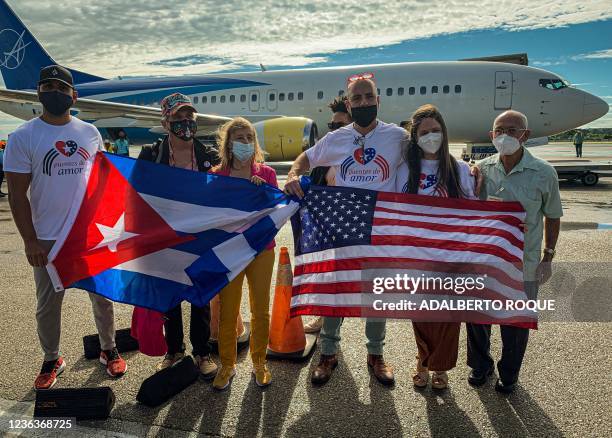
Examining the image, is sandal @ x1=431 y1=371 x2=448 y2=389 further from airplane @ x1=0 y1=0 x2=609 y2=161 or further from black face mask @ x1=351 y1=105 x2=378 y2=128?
airplane @ x1=0 y1=0 x2=609 y2=161

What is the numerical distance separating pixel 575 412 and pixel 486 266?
1.12 metres

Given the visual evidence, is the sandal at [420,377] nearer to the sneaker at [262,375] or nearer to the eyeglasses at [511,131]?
the sneaker at [262,375]

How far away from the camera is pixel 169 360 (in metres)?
3.74

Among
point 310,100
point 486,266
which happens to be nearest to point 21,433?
point 486,266

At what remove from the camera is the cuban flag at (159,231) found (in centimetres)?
336

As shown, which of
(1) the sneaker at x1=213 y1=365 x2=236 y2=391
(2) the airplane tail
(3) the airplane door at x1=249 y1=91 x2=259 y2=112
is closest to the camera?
(1) the sneaker at x1=213 y1=365 x2=236 y2=391

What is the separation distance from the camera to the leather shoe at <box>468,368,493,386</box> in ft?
11.0

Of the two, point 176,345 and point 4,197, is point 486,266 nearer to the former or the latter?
point 176,345

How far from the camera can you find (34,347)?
4.01 meters

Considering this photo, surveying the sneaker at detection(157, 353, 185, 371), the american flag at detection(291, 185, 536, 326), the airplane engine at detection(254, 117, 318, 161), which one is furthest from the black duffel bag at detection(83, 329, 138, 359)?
the airplane engine at detection(254, 117, 318, 161)

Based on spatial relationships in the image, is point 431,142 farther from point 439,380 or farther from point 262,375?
point 262,375

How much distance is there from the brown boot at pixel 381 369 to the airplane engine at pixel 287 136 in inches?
501

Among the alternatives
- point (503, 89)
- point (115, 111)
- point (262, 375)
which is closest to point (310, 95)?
point (503, 89)

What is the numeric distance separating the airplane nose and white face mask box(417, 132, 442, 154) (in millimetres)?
16163
